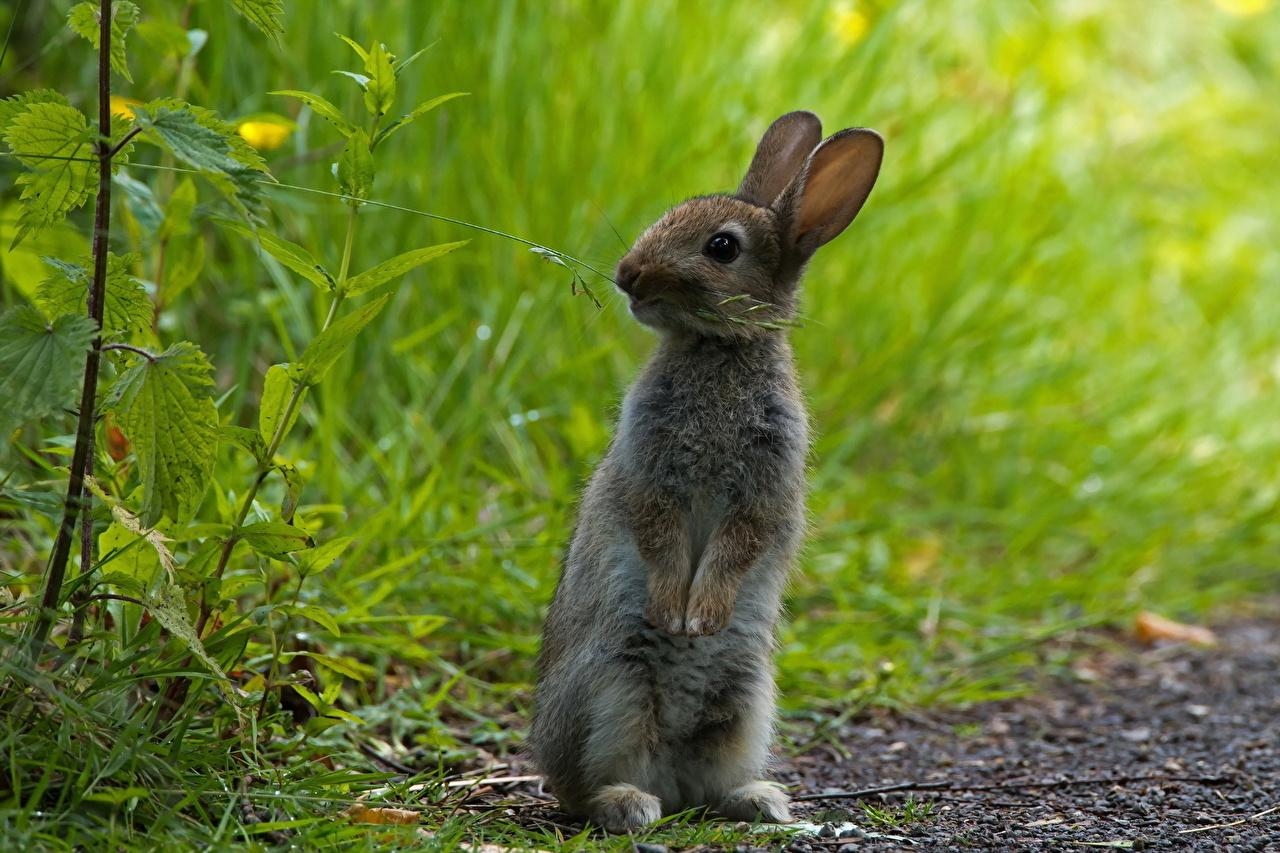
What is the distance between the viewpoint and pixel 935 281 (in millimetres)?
6605

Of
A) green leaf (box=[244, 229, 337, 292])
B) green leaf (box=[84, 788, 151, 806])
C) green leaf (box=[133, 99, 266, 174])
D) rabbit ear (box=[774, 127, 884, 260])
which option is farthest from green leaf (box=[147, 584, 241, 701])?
rabbit ear (box=[774, 127, 884, 260])

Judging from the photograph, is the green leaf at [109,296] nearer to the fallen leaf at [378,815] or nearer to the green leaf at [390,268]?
the green leaf at [390,268]

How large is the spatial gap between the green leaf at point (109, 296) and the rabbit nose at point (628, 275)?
109cm

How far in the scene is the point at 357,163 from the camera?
9.23 ft

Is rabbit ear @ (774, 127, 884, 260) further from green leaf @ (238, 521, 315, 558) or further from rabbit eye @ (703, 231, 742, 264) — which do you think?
green leaf @ (238, 521, 315, 558)

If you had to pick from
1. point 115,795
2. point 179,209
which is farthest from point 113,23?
point 115,795

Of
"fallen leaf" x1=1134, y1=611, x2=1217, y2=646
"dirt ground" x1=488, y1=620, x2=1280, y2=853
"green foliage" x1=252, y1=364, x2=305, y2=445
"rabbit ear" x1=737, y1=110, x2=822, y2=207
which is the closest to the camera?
"green foliage" x1=252, y1=364, x2=305, y2=445

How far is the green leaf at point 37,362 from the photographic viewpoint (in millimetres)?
2410

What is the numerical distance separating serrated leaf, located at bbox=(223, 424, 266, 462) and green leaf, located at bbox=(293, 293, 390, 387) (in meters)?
0.14

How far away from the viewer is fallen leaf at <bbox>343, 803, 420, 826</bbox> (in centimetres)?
290

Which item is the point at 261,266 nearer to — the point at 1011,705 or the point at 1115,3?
the point at 1011,705

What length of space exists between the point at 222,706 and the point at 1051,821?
1.81m

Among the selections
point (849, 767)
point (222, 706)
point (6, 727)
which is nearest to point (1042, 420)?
point (849, 767)

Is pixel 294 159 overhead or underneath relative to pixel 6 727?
overhead
